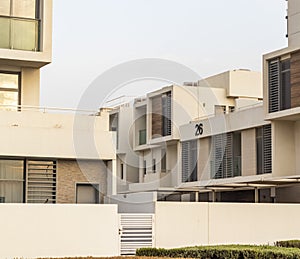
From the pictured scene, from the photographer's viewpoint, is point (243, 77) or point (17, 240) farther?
point (243, 77)

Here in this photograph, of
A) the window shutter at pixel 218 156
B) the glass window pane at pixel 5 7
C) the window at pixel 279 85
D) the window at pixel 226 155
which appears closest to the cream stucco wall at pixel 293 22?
the window at pixel 279 85

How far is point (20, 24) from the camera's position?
24141 mm

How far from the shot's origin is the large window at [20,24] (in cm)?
2392

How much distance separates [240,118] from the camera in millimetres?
34312

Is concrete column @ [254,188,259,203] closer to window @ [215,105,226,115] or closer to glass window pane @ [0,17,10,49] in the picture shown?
window @ [215,105,226,115]

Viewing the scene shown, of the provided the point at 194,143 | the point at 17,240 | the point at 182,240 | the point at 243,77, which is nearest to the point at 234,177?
the point at 194,143

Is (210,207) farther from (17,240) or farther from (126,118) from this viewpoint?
(126,118)

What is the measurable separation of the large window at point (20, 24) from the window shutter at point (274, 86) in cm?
1013

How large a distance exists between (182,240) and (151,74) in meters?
10.9

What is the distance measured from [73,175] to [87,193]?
86 cm

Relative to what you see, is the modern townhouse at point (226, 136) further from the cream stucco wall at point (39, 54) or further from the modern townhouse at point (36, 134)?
the cream stucco wall at point (39, 54)

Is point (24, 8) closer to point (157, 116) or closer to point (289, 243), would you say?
point (289, 243)

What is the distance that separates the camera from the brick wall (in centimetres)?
2361

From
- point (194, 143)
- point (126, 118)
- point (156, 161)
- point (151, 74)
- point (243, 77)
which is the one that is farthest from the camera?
point (126, 118)
